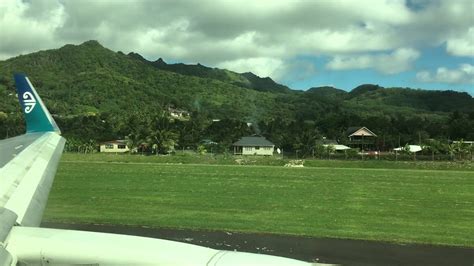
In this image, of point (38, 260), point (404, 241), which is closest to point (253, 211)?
point (404, 241)

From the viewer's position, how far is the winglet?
8500mm

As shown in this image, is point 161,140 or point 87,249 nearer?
point 87,249

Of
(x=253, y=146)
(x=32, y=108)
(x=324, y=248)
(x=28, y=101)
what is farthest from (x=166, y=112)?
(x=324, y=248)

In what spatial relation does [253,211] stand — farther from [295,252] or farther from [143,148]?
[143,148]

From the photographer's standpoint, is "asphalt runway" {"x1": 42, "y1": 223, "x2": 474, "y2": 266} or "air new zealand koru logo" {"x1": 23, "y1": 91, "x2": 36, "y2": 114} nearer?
"asphalt runway" {"x1": 42, "y1": 223, "x2": 474, "y2": 266}

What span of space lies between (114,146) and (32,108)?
86941 mm

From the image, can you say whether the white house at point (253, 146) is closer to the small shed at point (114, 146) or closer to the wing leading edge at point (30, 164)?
the small shed at point (114, 146)

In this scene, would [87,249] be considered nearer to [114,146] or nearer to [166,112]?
[114,146]

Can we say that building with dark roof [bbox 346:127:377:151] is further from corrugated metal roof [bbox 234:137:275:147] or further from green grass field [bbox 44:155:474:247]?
green grass field [bbox 44:155:474:247]

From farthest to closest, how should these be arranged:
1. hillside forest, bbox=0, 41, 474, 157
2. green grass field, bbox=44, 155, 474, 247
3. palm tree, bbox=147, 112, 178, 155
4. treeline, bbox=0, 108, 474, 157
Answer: treeline, bbox=0, 108, 474, 157 < palm tree, bbox=147, 112, 178, 155 < hillside forest, bbox=0, 41, 474, 157 < green grass field, bbox=44, 155, 474, 247

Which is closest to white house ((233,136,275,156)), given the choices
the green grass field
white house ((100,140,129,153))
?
white house ((100,140,129,153))

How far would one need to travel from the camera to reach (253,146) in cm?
9688

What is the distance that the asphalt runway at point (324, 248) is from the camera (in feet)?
27.7

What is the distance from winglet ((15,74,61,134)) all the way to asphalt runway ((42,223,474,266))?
2440mm
